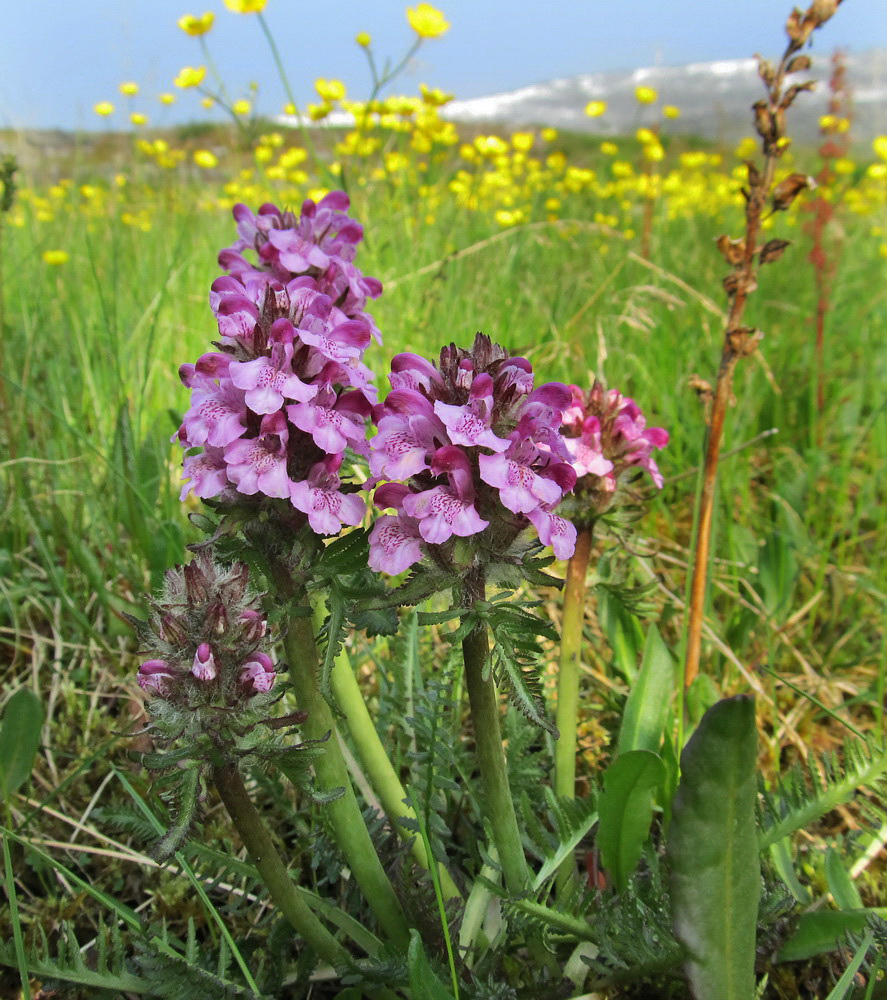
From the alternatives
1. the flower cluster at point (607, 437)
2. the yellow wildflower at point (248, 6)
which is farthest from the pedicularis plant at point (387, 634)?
the yellow wildflower at point (248, 6)

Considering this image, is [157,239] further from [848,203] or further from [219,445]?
[848,203]

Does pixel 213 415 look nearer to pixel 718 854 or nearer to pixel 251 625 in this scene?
pixel 251 625

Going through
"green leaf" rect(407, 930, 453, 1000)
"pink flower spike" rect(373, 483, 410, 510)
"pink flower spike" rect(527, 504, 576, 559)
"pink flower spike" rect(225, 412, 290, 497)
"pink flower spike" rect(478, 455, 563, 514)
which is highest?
"pink flower spike" rect(225, 412, 290, 497)

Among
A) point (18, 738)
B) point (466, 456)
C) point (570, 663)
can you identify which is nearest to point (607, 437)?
point (570, 663)

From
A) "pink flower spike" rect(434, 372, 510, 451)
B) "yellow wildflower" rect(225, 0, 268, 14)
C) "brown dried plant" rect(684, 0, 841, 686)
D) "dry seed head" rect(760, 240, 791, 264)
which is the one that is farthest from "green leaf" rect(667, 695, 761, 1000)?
"yellow wildflower" rect(225, 0, 268, 14)

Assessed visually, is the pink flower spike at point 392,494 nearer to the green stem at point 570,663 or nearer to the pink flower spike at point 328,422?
the pink flower spike at point 328,422

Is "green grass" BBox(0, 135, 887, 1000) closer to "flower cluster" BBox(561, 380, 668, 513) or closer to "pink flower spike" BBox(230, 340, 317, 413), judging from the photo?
"flower cluster" BBox(561, 380, 668, 513)
